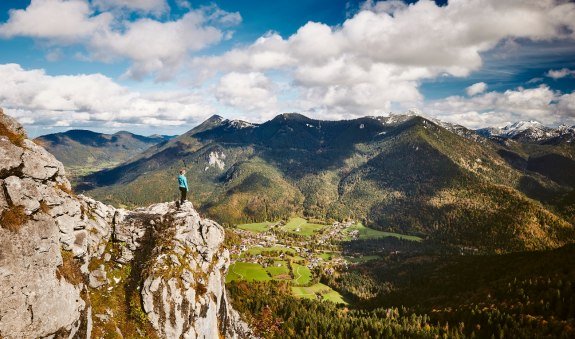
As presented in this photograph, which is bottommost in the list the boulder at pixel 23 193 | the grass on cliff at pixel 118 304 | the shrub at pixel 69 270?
the grass on cliff at pixel 118 304

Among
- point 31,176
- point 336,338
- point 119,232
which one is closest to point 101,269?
point 119,232

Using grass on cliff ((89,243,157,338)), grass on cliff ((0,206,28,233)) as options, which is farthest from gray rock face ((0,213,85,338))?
grass on cliff ((89,243,157,338))

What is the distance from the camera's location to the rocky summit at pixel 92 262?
109 feet

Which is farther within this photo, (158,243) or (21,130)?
(158,243)

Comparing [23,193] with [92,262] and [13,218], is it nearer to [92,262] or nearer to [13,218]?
[13,218]

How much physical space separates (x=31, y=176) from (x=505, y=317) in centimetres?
16286

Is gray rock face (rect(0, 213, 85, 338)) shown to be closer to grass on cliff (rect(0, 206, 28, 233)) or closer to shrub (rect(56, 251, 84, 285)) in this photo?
grass on cliff (rect(0, 206, 28, 233))

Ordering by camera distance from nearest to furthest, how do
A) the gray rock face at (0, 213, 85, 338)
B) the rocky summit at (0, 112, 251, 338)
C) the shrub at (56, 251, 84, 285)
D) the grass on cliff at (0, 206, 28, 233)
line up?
the gray rock face at (0, 213, 85, 338) → the grass on cliff at (0, 206, 28, 233) → the rocky summit at (0, 112, 251, 338) → the shrub at (56, 251, 84, 285)

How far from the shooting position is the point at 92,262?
4812 centimetres

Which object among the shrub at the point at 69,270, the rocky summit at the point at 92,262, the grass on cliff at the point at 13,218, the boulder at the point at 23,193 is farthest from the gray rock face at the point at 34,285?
the boulder at the point at 23,193

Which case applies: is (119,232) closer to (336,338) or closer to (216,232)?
(216,232)

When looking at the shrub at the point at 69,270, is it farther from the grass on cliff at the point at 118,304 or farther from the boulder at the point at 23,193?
the boulder at the point at 23,193

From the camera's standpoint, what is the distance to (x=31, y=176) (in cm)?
3928

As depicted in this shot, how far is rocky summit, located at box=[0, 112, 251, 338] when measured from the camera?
33.3 meters
